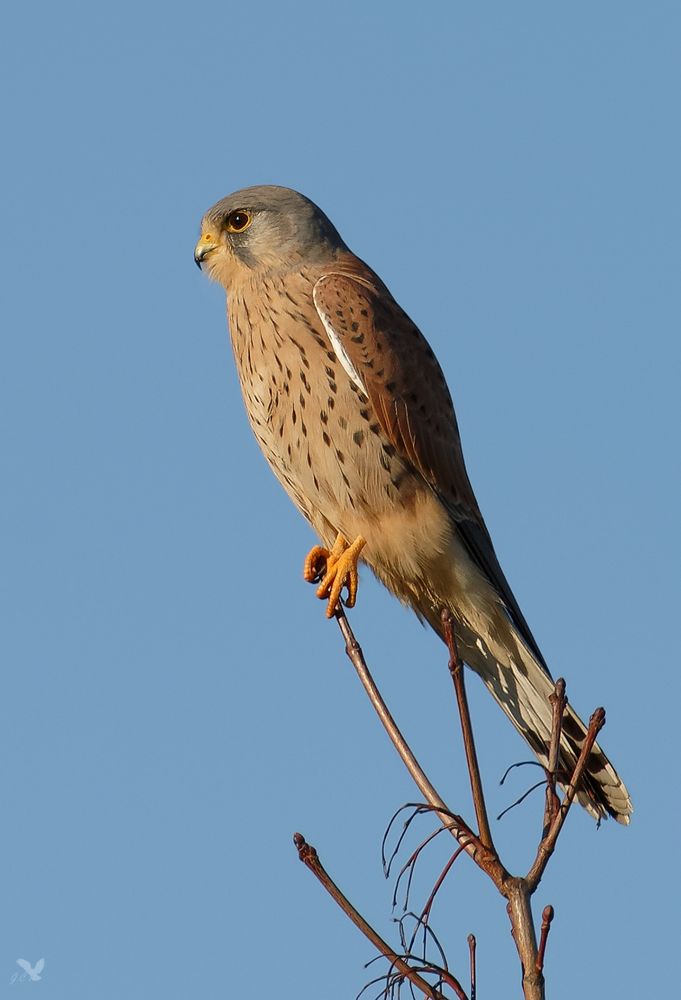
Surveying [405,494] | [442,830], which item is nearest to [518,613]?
[405,494]

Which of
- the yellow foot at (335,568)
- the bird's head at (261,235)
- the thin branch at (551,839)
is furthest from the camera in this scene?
the bird's head at (261,235)

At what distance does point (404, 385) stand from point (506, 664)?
989 millimetres

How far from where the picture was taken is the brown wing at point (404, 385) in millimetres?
4344

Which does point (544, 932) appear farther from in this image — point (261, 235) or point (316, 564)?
point (261, 235)

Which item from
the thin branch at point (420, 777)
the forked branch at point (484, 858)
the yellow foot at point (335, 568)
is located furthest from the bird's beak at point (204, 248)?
the forked branch at point (484, 858)

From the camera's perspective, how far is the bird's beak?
473 centimetres

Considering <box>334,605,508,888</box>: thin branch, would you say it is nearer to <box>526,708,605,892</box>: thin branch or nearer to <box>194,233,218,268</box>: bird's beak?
<box>526,708,605,892</box>: thin branch

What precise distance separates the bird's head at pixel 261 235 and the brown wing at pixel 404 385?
15 cm

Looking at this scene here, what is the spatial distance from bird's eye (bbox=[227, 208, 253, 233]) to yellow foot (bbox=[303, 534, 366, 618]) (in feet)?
3.94

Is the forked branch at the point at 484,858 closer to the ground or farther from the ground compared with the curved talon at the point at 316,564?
closer to the ground

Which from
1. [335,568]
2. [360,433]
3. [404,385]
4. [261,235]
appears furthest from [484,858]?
[261,235]

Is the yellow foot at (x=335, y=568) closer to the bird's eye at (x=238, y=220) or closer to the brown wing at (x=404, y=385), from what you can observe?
the brown wing at (x=404, y=385)

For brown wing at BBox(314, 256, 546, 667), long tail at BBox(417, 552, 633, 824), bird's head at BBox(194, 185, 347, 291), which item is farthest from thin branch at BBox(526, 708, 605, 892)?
bird's head at BBox(194, 185, 347, 291)

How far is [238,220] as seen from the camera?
474 centimetres
